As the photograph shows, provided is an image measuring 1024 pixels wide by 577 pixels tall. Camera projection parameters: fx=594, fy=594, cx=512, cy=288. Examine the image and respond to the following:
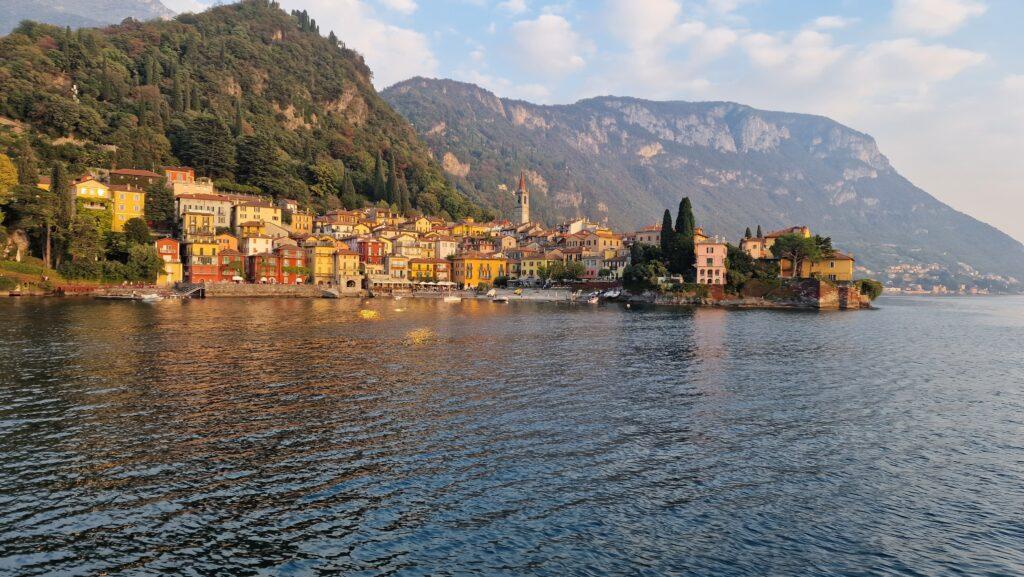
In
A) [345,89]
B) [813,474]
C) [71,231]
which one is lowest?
[813,474]

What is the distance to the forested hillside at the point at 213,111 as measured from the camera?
104 metres

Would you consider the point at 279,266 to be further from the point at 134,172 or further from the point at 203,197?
the point at 134,172

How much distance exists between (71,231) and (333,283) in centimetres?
3782

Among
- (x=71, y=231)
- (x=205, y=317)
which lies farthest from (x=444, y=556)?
(x=71, y=231)

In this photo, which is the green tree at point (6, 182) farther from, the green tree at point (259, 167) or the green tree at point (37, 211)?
the green tree at point (259, 167)

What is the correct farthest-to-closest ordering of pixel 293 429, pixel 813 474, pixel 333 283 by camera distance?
pixel 333 283 → pixel 293 429 → pixel 813 474

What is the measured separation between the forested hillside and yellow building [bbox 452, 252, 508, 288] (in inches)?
1433

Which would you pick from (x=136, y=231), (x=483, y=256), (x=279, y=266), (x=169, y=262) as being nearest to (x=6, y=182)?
(x=136, y=231)

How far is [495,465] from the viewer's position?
52.2ft

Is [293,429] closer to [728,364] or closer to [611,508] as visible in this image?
[611,508]

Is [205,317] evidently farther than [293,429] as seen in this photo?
Yes

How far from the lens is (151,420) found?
63.6ft

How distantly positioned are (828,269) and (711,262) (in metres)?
20.4

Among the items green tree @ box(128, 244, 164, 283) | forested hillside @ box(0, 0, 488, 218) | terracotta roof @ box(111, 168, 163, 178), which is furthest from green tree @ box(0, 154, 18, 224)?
terracotta roof @ box(111, 168, 163, 178)
